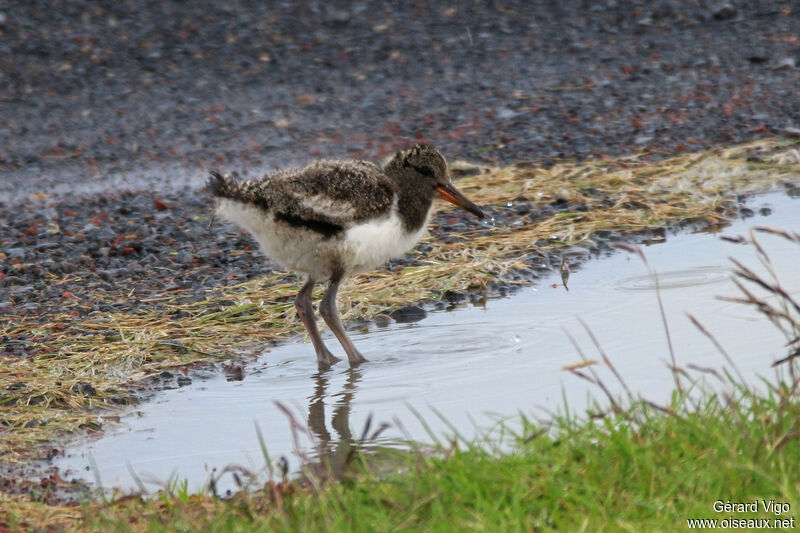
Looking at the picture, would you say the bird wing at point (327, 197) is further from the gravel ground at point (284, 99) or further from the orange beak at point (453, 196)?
the gravel ground at point (284, 99)

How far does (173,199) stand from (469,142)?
106 inches

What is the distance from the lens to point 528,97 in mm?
11188

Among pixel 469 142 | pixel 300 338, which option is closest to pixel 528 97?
pixel 469 142

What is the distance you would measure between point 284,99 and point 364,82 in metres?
0.92

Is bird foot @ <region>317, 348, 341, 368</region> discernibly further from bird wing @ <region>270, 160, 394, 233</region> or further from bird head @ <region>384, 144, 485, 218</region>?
bird head @ <region>384, 144, 485, 218</region>

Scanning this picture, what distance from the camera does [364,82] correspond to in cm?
1219

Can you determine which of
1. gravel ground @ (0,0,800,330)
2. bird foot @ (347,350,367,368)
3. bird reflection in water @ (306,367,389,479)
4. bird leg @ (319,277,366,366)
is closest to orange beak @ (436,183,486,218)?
bird leg @ (319,277,366,366)

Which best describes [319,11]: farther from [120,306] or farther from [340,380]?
[340,380]

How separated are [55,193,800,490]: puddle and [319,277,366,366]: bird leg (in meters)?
0.10

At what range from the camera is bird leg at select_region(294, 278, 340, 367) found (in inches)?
228

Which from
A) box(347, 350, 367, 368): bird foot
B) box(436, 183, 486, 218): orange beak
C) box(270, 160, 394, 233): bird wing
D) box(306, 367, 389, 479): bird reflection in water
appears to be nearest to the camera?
box(306, 367, 389, 479): bird reflection in water

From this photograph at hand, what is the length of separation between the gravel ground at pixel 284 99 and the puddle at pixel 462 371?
1.58m

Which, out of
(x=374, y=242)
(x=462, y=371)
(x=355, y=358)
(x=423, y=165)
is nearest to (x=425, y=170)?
(x=423, y=165)

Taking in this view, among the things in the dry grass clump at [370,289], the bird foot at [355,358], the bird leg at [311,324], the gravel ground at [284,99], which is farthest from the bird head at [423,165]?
the gravel ground at [284,99]
